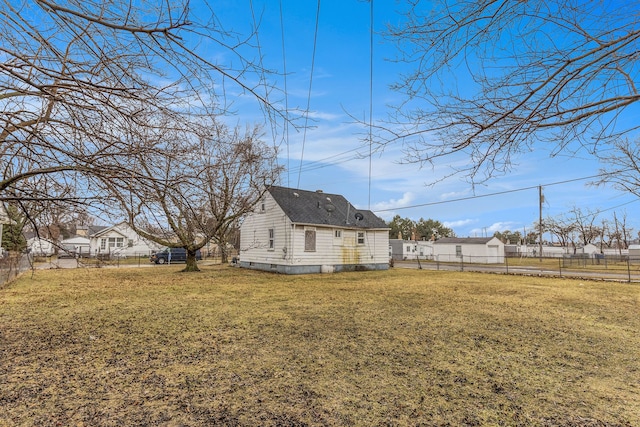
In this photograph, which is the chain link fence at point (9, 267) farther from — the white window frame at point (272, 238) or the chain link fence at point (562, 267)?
the chain link fence at point (562, 267)

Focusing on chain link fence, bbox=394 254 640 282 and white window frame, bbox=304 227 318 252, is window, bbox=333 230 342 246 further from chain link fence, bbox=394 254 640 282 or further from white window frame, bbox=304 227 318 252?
chain link fence, bbox=394 254 640 282

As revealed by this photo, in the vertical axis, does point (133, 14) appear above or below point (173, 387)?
above

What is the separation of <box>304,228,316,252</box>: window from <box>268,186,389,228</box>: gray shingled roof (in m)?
0.49

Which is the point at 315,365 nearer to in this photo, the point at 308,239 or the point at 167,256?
the point at 308,239

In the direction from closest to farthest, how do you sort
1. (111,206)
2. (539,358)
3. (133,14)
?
1. (133,14)
2. (111,206)
3. (539,358)

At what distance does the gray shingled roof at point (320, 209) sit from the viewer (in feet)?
56.0

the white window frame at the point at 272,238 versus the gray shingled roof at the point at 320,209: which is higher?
the gray shingled roof at the point at 320,209

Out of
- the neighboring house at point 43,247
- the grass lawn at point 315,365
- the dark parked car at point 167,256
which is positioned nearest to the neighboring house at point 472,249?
the dark parked car at point 167,256

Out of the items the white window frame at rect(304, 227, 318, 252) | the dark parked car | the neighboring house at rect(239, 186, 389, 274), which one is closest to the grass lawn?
the neighboring house at rect(239, 186, 389, 274)

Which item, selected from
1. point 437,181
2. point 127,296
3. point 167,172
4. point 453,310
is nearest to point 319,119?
point 437,181

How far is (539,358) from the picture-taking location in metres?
4.29

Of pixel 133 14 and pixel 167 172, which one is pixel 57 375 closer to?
pixel 167 172

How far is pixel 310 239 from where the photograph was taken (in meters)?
16.9

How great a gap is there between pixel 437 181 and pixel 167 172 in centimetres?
200
